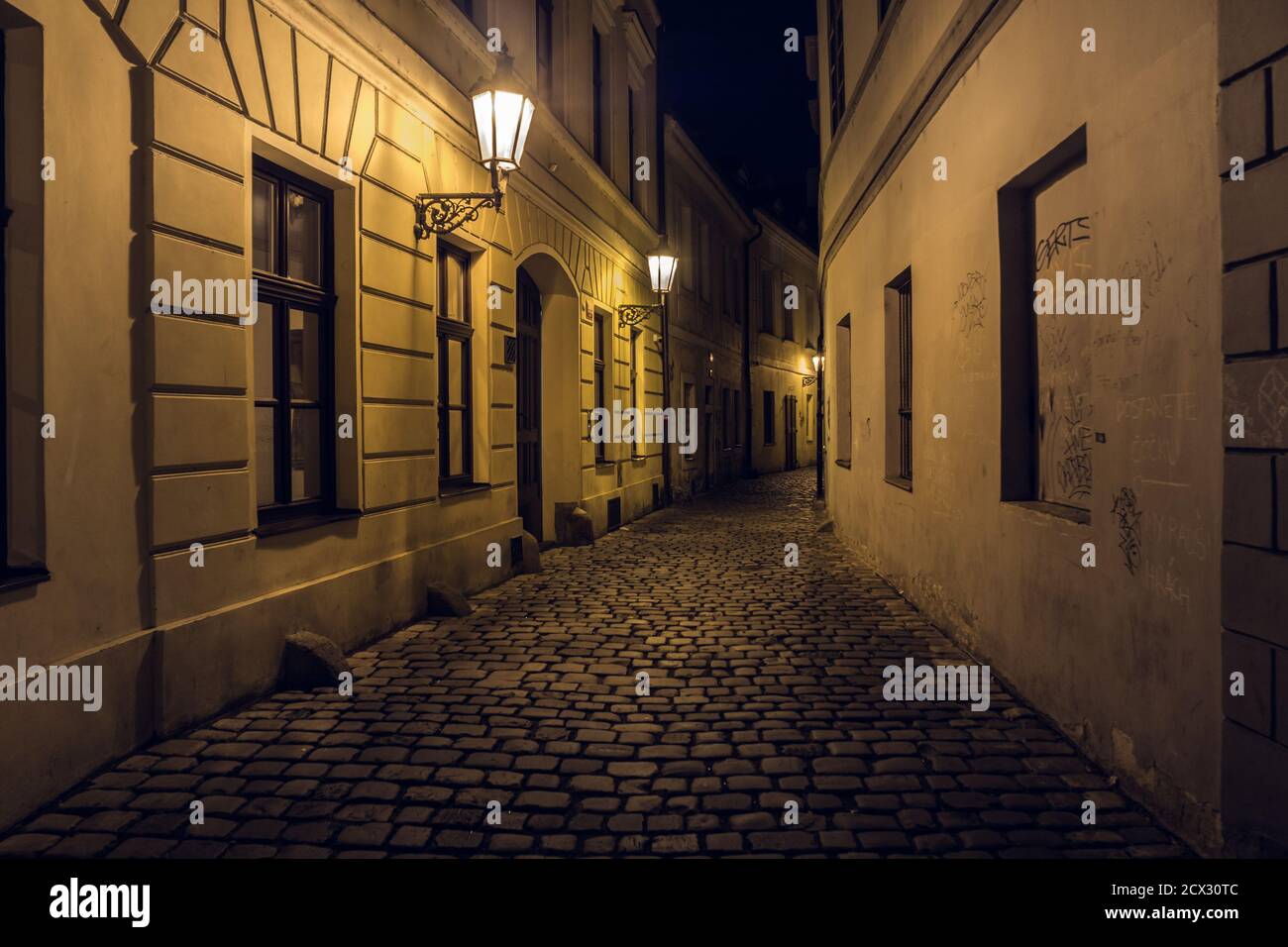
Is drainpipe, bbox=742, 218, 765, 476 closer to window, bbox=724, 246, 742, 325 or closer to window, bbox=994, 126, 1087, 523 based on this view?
window, bbox=724, 246, 742, 325

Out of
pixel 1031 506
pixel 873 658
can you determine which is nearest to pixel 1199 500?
pixel 1031 506

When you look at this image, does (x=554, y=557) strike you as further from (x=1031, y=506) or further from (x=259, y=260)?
(x=1031, y=506)

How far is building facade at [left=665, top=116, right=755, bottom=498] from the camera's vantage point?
A: 746 inches

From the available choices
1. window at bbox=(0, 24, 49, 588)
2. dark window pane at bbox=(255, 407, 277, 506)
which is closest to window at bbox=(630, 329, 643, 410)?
dark window pane at bbox=(255, 407, 277, 506)

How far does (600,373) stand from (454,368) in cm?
550

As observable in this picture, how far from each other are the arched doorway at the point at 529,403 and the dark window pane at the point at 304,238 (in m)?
4.77

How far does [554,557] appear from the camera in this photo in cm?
1074

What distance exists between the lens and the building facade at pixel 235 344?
12.1 feet

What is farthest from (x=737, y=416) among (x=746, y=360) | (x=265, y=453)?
(x=265, y=453)

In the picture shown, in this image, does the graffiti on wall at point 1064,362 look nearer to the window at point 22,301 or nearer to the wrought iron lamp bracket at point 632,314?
the window at point 22,301

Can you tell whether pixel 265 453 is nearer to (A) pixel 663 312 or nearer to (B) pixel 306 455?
(B) pixel 306 455

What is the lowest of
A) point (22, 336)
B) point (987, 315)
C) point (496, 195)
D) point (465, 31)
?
point (22, 336)

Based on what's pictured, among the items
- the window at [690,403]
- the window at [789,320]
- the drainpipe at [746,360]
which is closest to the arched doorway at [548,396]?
the window at [690,403]

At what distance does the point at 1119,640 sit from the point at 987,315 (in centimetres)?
243
